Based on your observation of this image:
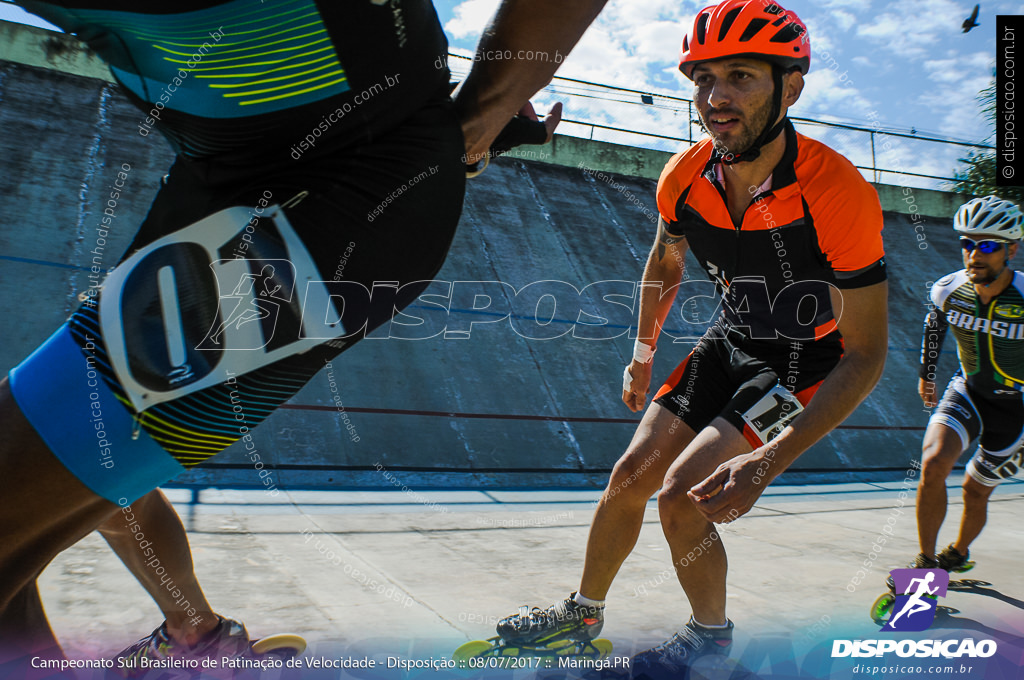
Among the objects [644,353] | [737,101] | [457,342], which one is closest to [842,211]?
[737,101]

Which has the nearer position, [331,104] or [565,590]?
[331,104]

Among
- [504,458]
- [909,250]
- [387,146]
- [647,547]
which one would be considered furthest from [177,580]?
[909,250]

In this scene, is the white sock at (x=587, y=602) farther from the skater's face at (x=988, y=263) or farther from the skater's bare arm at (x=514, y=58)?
the skater's face at (x=988, y=263)

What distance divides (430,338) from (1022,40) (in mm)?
9075

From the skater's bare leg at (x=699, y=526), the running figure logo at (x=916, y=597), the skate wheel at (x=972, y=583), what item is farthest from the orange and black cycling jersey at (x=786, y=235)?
the skate wheel at (x=972, y=583)

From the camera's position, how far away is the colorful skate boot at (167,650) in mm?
1802

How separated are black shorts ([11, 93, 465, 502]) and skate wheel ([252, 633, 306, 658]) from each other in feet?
4.32

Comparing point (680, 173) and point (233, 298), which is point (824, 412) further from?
point (233, 298)

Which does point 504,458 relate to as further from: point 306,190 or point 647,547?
point 306,190

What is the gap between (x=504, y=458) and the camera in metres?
5.82

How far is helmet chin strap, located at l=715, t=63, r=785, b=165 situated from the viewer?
231cm

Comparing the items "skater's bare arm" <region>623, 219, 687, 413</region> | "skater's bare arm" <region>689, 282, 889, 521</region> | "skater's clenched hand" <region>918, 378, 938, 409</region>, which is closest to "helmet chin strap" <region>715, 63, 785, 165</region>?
"skater's bare arm" <region>623, 219, 687, 413</region>

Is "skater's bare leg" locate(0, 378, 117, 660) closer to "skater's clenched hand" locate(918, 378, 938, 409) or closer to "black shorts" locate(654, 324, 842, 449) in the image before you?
"black shorts" locate(654, 324, 842, 449)

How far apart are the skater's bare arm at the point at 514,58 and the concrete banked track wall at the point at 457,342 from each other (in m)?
4.20
